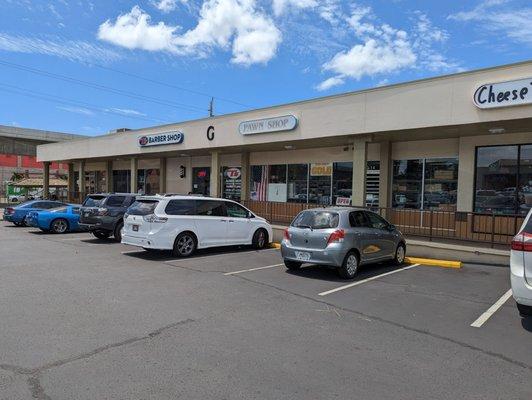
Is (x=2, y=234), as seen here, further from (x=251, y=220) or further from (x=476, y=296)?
(x=476, y=296)

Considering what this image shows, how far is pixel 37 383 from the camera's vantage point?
13.6ft

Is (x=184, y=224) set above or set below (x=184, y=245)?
above

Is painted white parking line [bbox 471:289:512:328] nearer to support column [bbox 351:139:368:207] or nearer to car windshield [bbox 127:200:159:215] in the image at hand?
support column [bbox 351:139:368:207]

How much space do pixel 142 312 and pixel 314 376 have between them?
3.12 metres

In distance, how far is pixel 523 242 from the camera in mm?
5965

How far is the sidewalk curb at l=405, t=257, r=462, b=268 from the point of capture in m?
11.6

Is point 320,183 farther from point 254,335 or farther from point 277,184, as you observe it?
point 254,335

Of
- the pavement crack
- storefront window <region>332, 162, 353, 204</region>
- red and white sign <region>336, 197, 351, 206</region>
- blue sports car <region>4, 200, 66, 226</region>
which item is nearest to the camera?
the pavement crack

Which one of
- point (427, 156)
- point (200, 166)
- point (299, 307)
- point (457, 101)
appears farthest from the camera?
point (200, 166)

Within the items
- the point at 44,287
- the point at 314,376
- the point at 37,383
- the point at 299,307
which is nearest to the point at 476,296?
the point at 299,307

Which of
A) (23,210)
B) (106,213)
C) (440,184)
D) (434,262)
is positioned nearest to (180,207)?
(106,213)

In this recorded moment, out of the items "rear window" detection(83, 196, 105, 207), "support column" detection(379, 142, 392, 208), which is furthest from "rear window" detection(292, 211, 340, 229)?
"rear window" detection(83, 196, 105, 207)

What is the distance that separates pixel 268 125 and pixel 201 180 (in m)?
9.18

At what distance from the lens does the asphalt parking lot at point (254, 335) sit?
4266 mm
